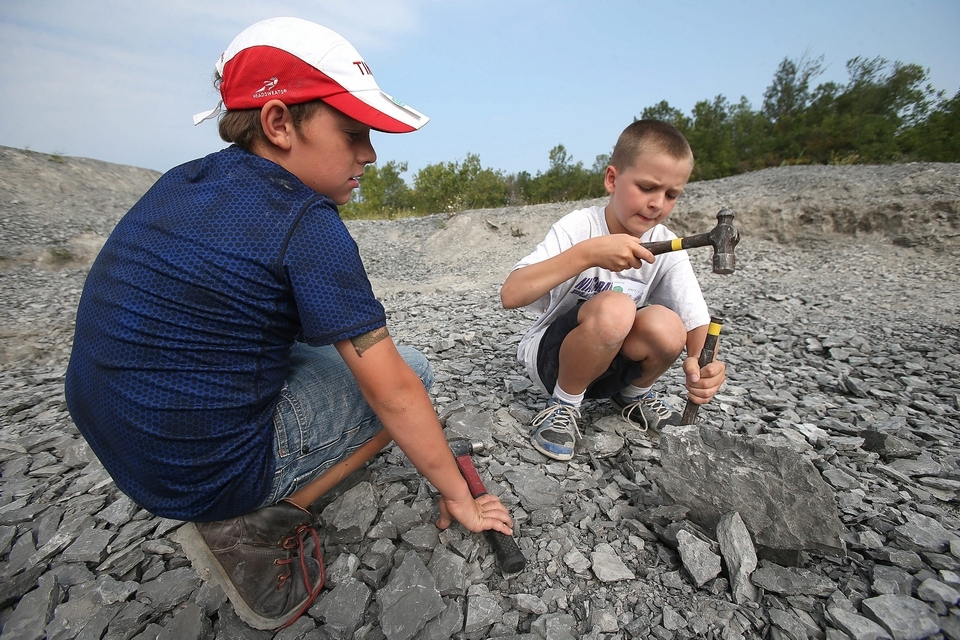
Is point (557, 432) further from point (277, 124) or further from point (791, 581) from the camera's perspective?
point (277, 124)

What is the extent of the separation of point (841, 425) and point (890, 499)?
845 millimetres

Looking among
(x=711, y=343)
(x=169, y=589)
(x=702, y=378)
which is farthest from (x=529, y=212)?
(x=169, y=589)

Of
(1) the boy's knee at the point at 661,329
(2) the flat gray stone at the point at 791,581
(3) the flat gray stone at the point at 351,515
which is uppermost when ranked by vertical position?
(1) the boy's knee at the point at 661,329

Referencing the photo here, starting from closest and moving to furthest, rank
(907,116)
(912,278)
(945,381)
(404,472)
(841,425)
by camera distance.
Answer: (404,472) → (841,425) → (945,381) → (912,278) → (907,116)

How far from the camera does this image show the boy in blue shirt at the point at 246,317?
1496mm

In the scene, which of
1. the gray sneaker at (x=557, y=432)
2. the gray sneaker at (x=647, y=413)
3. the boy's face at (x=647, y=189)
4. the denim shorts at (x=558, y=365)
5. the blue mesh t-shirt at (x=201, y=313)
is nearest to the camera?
the blue mesh t-shirt at (x=201, y=313)

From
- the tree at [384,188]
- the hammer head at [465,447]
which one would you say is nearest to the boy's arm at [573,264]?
the hammer head at [465,447]

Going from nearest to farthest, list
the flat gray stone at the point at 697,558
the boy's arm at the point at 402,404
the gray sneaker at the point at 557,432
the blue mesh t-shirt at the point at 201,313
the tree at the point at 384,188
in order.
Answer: the blue mesh t-shirt at the point at 201,313 < the boy's arm at the point at 402,404 < the flat gray stone at the point at 697,558 < the gray sneaker at the point at 557,432 < the tree at the point at 384,188

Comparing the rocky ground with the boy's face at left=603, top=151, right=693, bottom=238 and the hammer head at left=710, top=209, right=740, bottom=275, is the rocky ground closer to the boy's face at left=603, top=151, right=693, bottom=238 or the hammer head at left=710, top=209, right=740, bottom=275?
the hammer head at left=710, top=209, right=740, bottom=275

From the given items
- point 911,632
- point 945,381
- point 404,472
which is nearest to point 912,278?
point 945,381

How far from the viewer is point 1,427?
3256mm

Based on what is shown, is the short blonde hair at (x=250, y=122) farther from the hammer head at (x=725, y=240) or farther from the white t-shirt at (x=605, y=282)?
the hammer head at (x=725, y=240)

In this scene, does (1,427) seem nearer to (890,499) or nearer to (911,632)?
(911,632)

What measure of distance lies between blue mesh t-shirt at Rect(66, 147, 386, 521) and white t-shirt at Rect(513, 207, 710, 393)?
1.38 m
